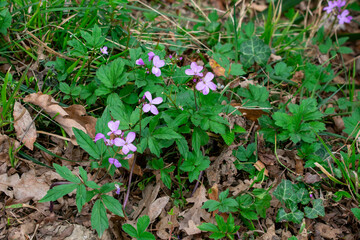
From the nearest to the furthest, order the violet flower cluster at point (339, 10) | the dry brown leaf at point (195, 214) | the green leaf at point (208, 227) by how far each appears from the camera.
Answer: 1. the green leaf at point (208, 227)
2. the dry brown leaf at point (195, 214)
3. the violet flower cluster at point (339, 10)

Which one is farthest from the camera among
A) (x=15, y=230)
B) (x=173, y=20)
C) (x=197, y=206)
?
(x=173, y=20)

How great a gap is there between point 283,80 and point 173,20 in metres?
1.19

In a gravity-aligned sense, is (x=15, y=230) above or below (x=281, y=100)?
below

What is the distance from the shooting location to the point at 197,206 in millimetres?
2064

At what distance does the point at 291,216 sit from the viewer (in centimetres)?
207

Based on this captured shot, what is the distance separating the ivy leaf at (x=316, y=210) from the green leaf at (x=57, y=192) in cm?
147

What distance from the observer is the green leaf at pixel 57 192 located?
161cm

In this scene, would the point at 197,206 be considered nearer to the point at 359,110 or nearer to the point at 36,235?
the point at 36,235

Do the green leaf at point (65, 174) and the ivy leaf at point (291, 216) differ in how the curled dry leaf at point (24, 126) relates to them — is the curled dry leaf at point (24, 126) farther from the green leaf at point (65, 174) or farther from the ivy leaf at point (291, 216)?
the ivy leaf at point (291, 216)

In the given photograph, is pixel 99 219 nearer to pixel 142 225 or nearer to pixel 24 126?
pixel 142 225

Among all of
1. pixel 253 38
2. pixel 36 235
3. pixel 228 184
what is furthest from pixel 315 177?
pixel 36 235

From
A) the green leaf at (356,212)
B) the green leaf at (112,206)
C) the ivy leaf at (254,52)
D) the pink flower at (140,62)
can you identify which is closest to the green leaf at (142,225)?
the green leaf at (112,206)

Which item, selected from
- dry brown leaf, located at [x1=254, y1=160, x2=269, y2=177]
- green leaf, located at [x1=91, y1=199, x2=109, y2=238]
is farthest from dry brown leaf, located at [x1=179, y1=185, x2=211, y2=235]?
green leaf, located at [x1=91, y1=199, x2=109, y2=238]

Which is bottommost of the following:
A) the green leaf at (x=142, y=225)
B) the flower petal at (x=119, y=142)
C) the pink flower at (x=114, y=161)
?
the green leaf at (x=142, y=225)
